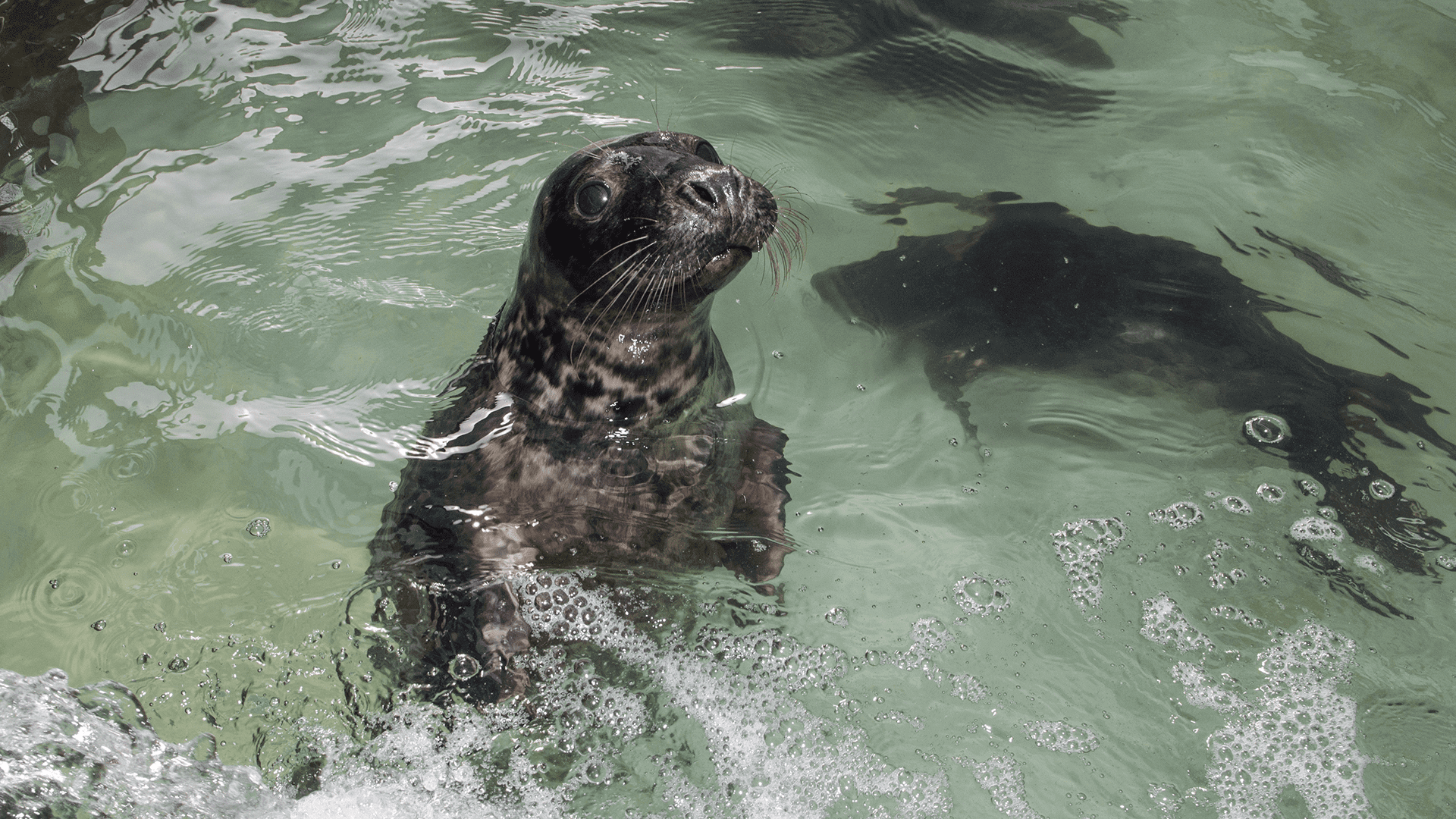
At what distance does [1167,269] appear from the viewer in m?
4.23

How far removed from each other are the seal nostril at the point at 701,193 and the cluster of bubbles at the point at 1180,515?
6.41ft

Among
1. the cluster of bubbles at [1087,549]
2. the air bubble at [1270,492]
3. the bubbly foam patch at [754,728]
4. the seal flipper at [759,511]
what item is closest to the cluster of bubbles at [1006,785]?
the bubbly foam patch at [754,728]

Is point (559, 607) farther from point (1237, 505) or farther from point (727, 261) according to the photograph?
point (1237, 505)

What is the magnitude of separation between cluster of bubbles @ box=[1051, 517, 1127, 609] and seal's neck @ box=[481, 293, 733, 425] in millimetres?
1335

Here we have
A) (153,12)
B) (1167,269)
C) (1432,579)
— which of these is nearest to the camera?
(1432,579)

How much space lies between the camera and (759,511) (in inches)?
124

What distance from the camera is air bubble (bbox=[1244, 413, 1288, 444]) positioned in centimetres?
372

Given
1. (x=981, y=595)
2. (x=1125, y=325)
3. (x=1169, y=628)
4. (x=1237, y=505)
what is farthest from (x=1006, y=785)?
(x=1125, y=325)

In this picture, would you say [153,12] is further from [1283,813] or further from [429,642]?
[1283,813]

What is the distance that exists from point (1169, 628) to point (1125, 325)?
1.40 meters

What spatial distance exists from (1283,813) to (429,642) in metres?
2.33

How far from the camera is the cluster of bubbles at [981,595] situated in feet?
10.4

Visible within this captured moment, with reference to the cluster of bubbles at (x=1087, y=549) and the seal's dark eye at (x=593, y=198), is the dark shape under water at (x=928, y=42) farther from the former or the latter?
the seal's dark eye at (x=593, y=198)

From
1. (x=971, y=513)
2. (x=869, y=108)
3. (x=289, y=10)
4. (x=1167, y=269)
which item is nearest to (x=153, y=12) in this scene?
(x=289, y=10)
